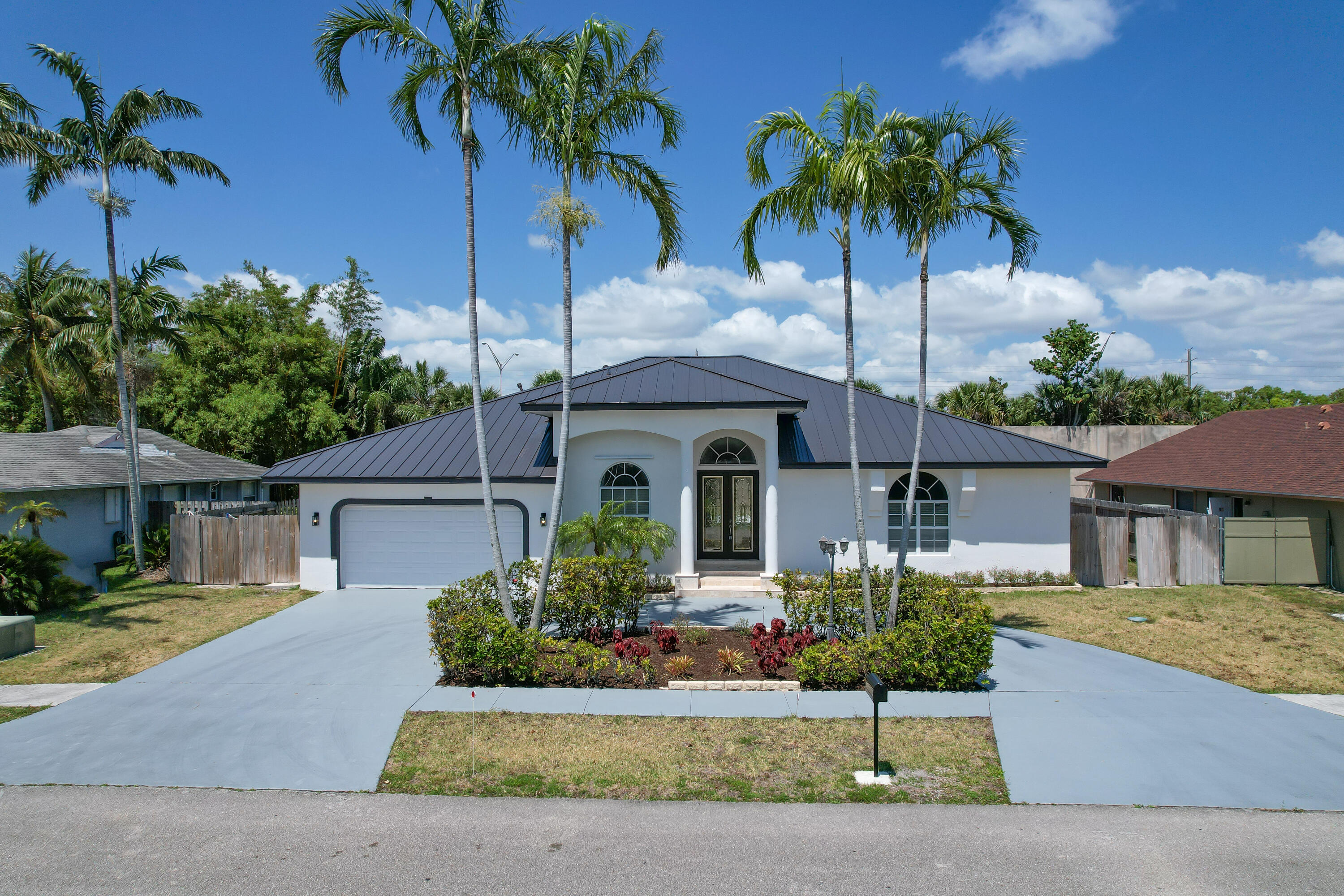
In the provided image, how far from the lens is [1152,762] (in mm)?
6762

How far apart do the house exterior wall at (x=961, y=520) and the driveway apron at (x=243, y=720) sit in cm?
851

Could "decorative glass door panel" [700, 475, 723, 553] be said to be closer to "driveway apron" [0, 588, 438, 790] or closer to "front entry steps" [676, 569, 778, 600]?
"front entry steps" [676, 569, 778, 600]

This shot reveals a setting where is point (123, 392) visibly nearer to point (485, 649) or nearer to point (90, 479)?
point (90, 479)

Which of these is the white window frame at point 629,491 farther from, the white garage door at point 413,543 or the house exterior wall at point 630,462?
the white garage door at point 413,543

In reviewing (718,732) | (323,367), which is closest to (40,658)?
(718,732)

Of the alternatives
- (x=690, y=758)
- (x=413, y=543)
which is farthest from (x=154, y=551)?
(x=690, y=758)

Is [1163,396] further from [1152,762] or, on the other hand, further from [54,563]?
[54,563]

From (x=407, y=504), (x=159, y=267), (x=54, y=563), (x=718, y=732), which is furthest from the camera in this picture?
(x=159, y=267)

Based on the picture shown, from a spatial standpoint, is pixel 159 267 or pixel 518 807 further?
pixel 159 267

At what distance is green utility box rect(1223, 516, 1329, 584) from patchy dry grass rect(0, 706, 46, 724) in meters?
22.2

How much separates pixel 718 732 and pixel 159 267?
20064 mm

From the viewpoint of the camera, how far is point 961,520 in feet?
50.2

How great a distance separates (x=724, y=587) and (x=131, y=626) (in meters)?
11.3

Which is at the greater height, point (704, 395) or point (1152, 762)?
point (704, 395)
